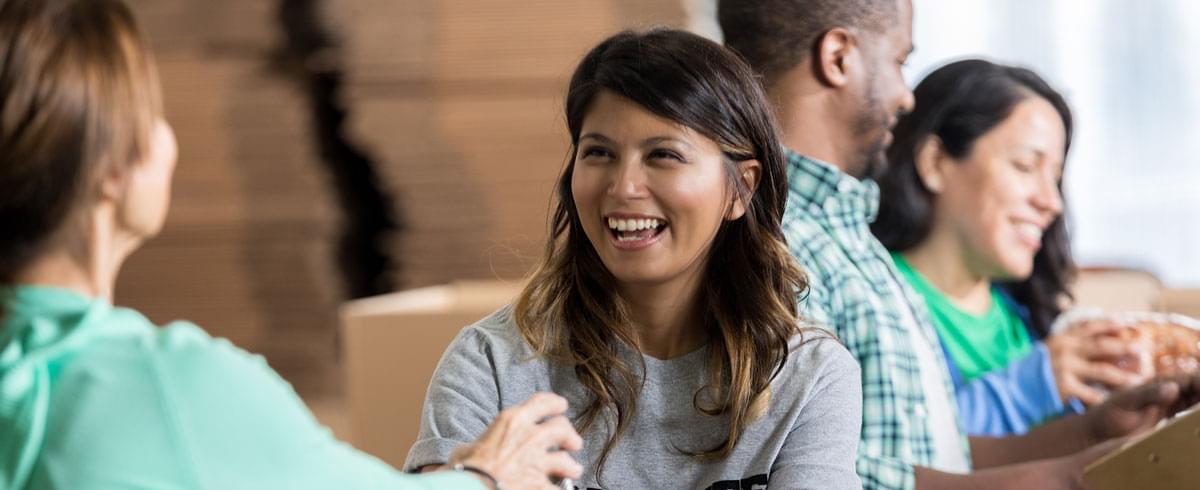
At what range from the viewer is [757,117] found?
1304 millimetres

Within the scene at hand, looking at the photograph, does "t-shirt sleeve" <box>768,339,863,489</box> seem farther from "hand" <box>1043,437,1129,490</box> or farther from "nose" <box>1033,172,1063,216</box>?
"nose" <box>1033,172,1063,216</box>

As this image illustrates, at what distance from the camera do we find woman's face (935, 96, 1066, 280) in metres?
1.62

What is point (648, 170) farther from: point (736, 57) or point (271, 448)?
point (271, 448)

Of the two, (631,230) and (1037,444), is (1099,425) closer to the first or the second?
(1037,444)

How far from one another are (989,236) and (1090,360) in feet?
0.58

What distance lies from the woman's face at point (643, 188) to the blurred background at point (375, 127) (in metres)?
0.96

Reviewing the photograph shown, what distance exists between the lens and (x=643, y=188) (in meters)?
1.26

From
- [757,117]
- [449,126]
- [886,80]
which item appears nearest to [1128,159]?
[886,80]

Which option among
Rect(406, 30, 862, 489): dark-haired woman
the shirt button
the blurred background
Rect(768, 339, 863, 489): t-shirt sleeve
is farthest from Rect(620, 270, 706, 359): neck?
the blurred background

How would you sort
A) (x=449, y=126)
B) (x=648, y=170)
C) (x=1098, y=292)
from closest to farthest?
(x=648, y=170), (x=1098, y=292), (x=449, y=126)

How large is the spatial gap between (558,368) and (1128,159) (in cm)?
111

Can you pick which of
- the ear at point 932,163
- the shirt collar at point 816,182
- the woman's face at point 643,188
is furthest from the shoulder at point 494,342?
the ear at point 932,163

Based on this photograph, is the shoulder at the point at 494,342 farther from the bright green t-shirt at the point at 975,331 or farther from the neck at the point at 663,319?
the bright green t-shirt at the point at 975,331

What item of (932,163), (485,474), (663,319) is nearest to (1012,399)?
(932,163)
